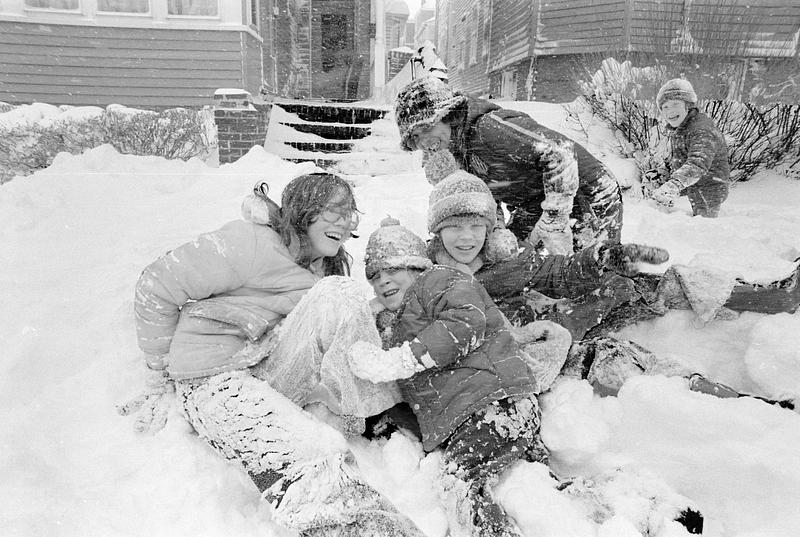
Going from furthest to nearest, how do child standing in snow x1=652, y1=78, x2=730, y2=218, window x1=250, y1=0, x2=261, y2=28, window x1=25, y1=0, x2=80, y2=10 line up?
window x1=250, y1=0, x2=261, y2=28
window x1=25, y1=0, x2=80, y2=10
child standing in snow x1=652, y1=78, x2=730, y2=218

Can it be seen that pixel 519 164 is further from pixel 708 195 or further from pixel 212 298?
pixel 708 195

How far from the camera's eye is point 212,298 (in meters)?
1.95

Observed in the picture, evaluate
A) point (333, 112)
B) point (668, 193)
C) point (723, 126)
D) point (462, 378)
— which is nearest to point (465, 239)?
point (462, 378)

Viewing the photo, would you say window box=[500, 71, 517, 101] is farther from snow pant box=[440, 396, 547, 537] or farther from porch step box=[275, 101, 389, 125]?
snow pant box=[440, 396, 547, 537]

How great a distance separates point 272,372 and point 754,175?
24.7 feet

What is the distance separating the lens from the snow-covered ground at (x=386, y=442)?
62.5 inches

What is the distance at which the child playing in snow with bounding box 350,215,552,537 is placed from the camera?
180 centimetres

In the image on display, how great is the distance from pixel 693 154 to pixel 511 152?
8.82ft

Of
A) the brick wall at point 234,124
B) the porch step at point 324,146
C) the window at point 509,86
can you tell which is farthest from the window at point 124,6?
the window at point 509,86

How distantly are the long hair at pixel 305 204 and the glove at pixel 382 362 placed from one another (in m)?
0.51

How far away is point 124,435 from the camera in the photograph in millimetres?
1962

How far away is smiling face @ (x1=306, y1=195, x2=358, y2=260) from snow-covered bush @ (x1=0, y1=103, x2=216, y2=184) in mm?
5665

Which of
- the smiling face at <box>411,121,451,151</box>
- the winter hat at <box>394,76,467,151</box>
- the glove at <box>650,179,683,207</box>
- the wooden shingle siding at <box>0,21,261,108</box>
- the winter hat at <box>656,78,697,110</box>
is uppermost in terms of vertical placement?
the wooden shingle siding at <box>0,21,261,108</box>

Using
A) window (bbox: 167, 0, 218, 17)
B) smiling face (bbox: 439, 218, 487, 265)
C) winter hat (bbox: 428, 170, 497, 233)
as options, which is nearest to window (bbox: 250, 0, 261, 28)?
window (bbox: 167, 0, 218, 17)
